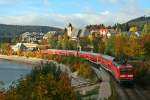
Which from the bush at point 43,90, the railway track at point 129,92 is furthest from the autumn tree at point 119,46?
the bush at point 43,90

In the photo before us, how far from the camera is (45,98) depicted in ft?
74.7

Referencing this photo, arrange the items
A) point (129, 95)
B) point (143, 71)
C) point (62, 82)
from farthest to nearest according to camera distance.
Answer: point (143, 71)
point (129, 95)
point (62, 82)

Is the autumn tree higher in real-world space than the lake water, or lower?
higher

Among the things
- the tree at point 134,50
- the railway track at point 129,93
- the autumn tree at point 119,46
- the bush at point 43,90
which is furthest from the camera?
the autumn tree at point 119,46

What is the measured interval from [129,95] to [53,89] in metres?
18.5

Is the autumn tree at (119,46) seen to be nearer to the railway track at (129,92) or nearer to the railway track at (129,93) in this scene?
the railway track at (129,93)

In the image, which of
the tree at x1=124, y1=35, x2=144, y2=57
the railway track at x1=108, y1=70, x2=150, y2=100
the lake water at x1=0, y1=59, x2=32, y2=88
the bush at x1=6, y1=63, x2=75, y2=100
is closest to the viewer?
the bush at x1=6, y1=63, x2=75, y2=100

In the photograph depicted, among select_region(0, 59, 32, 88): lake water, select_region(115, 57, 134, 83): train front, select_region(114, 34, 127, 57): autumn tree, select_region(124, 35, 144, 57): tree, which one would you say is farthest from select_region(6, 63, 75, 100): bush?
select_region(114, 34, 127, 57): autumn tree

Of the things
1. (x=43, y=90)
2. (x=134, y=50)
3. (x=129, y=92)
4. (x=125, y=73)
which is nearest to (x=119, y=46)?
(x=134, y=50)

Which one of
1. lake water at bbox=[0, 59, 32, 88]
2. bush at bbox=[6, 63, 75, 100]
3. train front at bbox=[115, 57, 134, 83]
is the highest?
bush at bbox=[6, 63, 75, 100]

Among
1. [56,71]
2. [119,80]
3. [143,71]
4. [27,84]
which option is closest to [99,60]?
[143,71]

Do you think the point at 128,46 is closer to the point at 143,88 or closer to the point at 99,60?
the point at 99,60

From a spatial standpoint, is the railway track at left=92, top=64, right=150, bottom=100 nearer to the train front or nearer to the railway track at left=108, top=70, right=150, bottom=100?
the railway track at left=108, top=70, right=150, bottom=100

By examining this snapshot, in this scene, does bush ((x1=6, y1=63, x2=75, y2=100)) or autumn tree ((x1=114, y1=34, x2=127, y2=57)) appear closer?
bush ((x1=6, y1=63, x2=75, y2=100))
